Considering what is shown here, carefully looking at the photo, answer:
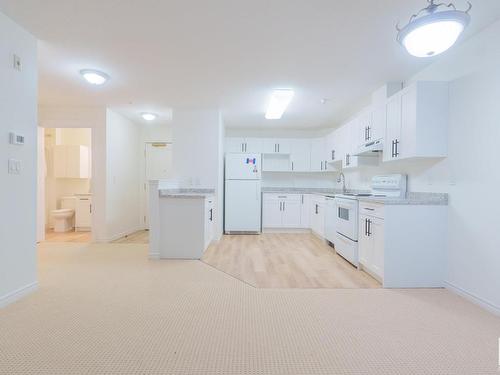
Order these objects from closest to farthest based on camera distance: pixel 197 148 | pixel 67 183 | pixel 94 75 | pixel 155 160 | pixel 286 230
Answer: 1. pixel 94 75
2. pixel 197 148
3. pixel 286 230
4. pixel 155 160
5. pixel 67 183

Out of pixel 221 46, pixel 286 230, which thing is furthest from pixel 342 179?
pixel 221 46

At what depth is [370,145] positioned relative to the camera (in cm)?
390

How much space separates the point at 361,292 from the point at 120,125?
5.28 meters

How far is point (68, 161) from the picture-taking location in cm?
645

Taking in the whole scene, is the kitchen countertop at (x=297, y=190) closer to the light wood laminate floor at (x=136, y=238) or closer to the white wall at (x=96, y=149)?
the light wood laminate floor at (x=136, y=238)

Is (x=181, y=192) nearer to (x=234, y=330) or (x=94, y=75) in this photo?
(x=94, y=75)

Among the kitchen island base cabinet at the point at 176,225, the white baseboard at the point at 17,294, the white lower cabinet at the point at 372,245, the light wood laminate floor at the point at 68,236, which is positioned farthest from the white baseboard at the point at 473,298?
the light wood laminate floor at the point at 68,236

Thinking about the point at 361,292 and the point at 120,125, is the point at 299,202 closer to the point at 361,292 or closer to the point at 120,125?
Answer: the point at 361,292

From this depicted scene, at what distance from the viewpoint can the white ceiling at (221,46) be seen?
2195 mm

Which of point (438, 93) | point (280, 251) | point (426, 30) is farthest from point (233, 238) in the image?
point (426, 30)

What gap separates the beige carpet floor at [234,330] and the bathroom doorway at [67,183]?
3637 millimetres

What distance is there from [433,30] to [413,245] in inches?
80.0

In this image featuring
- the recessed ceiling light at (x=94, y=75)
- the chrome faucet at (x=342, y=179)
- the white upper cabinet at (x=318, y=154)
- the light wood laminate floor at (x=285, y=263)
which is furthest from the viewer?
the white upper cabinet at (x=318, y=154)

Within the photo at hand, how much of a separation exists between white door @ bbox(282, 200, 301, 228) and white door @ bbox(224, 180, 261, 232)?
0.62 m
